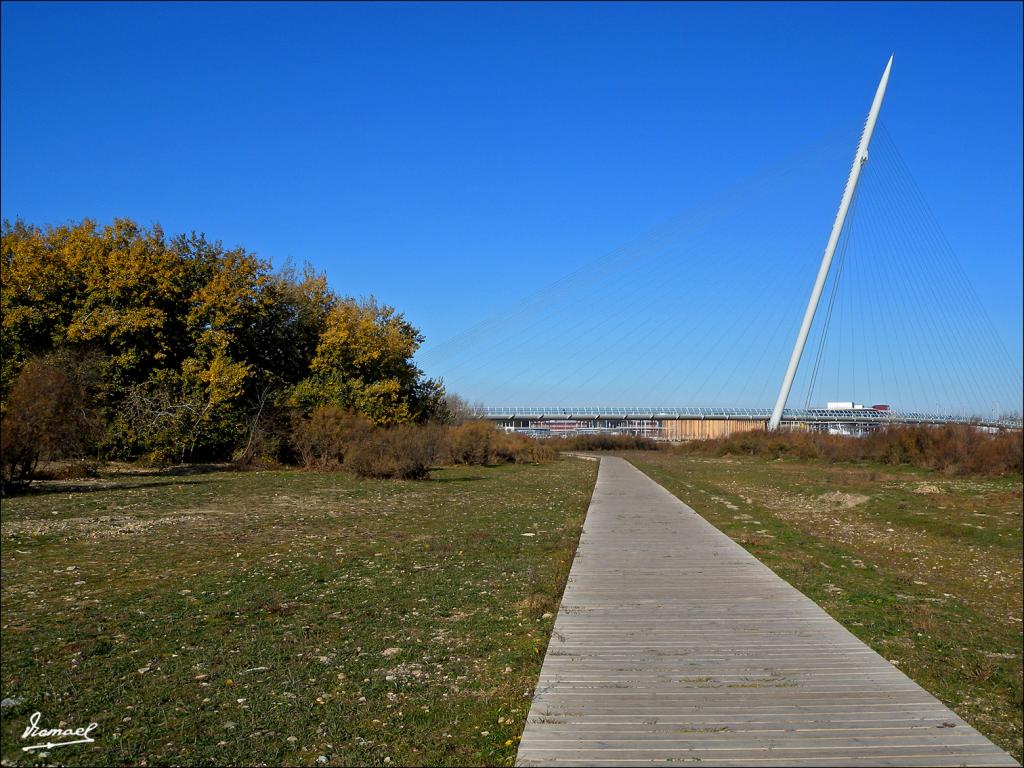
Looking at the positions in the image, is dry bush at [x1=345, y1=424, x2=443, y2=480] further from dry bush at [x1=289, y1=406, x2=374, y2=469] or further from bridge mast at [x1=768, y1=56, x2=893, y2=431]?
bridge mast at [x1=768, y1=56, x2=893, y2=431]

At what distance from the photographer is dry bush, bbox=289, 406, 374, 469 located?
30859 mm

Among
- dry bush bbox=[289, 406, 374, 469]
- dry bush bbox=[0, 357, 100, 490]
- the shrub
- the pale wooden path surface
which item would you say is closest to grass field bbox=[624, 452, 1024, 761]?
the pale wooden path surface

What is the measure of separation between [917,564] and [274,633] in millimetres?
11075

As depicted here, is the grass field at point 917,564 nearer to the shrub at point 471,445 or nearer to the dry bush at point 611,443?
the shrub at point 471,445

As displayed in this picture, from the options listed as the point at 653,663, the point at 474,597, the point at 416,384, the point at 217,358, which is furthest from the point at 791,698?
the point at 416,384

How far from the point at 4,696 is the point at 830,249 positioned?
48699mm

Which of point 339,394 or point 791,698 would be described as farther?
point 339,394

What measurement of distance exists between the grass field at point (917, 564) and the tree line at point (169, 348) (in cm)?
1530

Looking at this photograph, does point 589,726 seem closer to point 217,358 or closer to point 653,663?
point 653,663

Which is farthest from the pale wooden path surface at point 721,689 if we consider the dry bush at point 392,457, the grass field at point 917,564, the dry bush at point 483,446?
the dry bush at point 483,446

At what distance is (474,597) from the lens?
916 centimetres

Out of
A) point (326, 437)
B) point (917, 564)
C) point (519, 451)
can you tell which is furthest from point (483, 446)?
point (917, 564)

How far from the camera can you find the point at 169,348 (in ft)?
102

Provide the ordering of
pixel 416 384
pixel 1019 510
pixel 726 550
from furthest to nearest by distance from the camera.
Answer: pixel 416 384 → pixel 1019 510 → pixel 726 550
